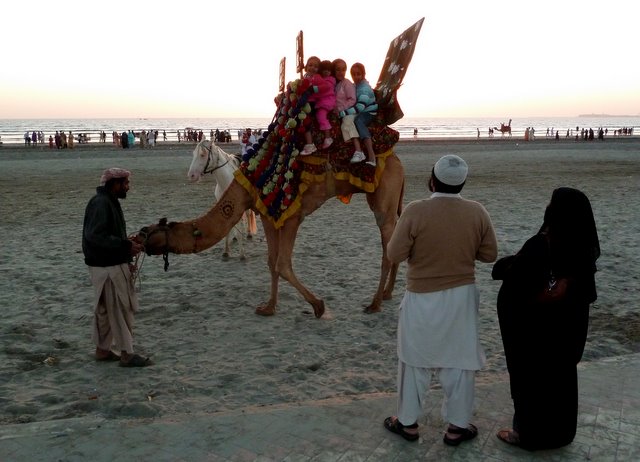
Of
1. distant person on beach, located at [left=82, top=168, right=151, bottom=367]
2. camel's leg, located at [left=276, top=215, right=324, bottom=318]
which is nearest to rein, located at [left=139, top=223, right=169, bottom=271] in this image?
distant person on beach, located at [left=82, top=168, right=151, bottom=367]

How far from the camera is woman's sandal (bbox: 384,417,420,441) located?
4.01m

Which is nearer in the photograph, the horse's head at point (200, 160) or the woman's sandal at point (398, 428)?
the woman's sandal at point (398, 428)

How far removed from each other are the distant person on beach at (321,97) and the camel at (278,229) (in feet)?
1.54

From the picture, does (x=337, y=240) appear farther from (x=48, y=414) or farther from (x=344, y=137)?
(x=48, y=414)

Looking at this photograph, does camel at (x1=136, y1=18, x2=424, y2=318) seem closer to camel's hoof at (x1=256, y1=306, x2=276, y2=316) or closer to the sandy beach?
camel's hoof at (x1=256, y1=306, x2=276, y2=316)

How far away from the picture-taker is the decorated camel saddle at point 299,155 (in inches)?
265

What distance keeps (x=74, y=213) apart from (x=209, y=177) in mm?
10206

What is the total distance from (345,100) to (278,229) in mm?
1731

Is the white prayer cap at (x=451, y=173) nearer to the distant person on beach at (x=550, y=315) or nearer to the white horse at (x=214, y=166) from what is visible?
the distant person on beach at (x=550, y=315)

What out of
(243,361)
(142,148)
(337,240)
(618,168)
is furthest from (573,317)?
(142,148)

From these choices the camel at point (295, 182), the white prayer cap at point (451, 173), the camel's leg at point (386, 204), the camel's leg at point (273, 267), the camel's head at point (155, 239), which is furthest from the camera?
the camel's leg at point (386, 204)

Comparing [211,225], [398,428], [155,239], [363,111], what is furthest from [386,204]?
[398,428]

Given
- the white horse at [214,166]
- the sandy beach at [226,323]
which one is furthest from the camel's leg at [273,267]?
the white horse at [214,166]

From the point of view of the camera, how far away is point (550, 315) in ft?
12.3
